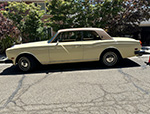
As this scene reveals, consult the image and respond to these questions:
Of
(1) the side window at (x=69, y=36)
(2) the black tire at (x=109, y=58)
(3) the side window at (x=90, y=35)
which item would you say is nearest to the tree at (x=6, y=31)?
(1) the side window at (x=69, y=36)

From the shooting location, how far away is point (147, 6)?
875 cm

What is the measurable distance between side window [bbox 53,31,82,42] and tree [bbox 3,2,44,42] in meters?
4.94

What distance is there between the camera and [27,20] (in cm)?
924

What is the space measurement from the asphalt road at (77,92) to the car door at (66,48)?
57 centimetres

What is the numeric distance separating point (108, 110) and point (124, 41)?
3.35m

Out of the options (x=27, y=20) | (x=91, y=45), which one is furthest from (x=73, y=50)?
(x=27, y=20)

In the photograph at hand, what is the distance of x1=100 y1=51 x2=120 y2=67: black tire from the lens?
504 cm

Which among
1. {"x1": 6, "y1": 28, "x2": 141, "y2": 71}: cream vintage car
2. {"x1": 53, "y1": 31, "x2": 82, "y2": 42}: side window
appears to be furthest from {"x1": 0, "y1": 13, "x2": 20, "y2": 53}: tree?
{"x1": 53, "y1": 31, "x2": 82, "y2": 42}: side window

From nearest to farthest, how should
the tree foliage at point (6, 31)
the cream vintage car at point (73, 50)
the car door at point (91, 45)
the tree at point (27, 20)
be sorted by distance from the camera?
the cream vintage car at point (73, 50), the car door at point (91, 45), the tree foliage at point (6, 31), the tree at point (27, 20)

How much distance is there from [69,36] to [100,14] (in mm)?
4898

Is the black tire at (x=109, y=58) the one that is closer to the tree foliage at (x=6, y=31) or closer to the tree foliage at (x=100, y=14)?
the tree foliage at (x=100, y=14)

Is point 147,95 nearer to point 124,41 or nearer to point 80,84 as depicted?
point 80,84

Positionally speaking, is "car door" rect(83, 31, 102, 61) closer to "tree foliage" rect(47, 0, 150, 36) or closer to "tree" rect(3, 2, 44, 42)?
"tree foliage" rect(47, 0, 150, 36)

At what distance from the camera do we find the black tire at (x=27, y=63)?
480 cm
